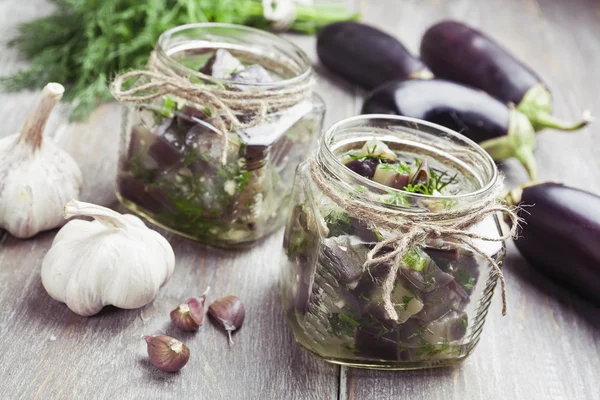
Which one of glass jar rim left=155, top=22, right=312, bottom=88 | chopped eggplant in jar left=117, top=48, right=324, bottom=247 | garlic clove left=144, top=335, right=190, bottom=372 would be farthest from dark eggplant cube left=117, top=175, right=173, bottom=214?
garlic clove left=144, top=335, right=190, bottom=372

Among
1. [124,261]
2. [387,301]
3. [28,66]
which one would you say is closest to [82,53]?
[28,66]

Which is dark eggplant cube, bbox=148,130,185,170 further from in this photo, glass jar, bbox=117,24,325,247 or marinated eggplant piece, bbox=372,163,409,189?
marinated eggplant piece, bbox=372,163,409,189

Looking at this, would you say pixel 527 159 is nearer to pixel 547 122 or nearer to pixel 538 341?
pixel 547 122

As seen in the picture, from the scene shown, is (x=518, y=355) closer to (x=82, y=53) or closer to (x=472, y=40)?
(x=472, y=40)

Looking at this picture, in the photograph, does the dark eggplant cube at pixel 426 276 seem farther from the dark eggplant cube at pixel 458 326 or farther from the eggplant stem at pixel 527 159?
the eggplant stem at pixel 527 159

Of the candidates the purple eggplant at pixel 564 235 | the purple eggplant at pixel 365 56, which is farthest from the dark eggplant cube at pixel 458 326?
the purple eggplant at pixel 365 56

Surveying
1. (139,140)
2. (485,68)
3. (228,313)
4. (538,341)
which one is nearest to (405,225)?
(228,313)
